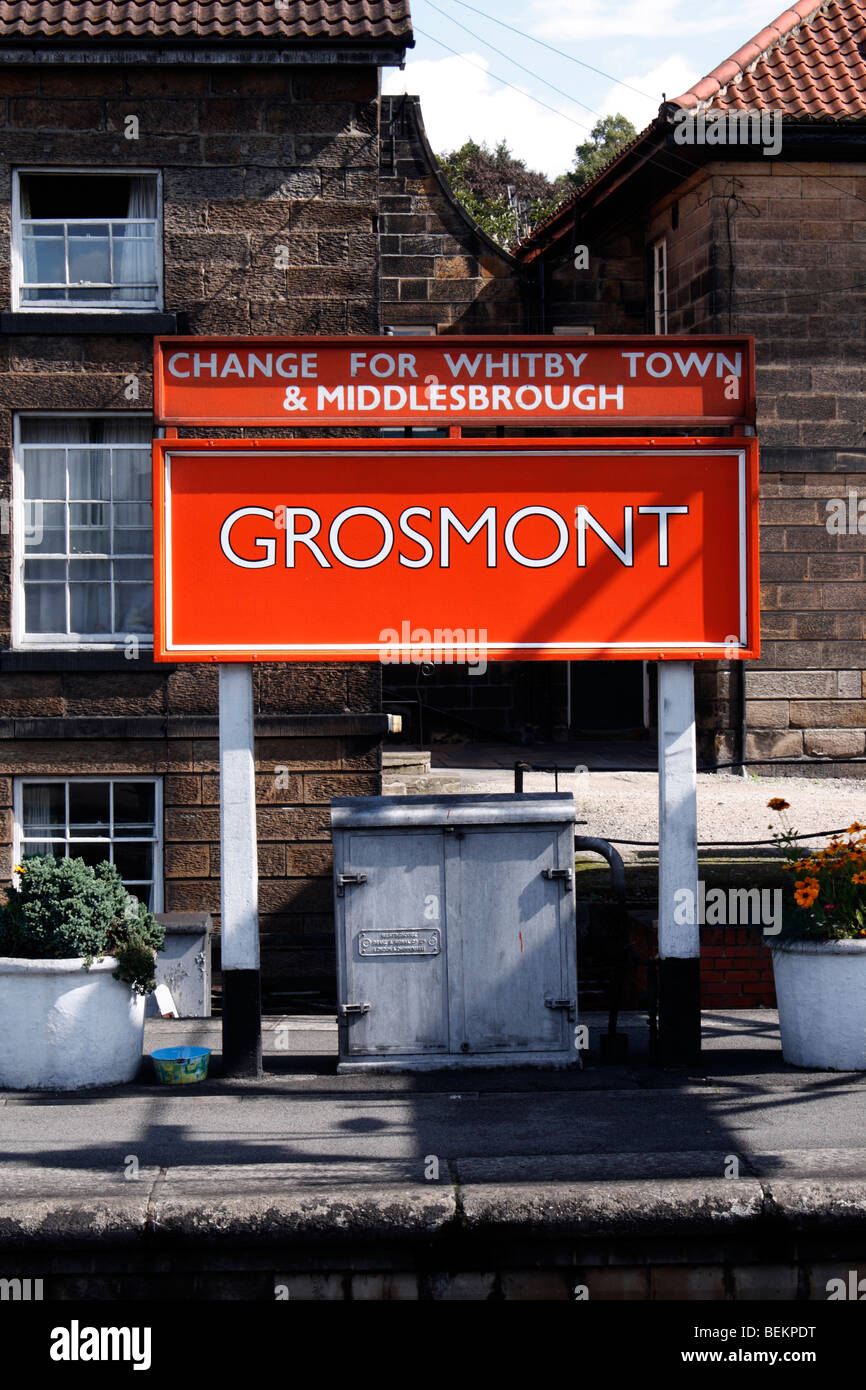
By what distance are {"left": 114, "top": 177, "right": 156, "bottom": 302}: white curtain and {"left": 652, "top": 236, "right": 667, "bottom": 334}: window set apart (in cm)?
932

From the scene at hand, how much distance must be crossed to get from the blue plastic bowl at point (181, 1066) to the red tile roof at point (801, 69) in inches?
488

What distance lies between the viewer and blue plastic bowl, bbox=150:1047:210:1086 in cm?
789

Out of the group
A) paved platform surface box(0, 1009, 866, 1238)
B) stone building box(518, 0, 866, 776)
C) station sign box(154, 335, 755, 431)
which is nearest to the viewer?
paved platform surface box(0, 1009, 866, 1238)

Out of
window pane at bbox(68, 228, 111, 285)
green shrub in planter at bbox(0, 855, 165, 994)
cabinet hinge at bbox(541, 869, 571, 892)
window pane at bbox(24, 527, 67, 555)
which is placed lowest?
green shrub in planter at bbox(0, 855, 165, 994)

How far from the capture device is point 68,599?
11.3 m

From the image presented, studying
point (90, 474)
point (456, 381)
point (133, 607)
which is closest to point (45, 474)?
point (90, 474)

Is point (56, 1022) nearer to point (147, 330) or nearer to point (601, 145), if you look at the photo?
point (147, 330)

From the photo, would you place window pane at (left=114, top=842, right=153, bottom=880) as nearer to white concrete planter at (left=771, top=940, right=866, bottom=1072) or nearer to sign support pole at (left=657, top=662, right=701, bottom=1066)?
sign support pole at (left=657, top=662, right=701, bottom=1066)

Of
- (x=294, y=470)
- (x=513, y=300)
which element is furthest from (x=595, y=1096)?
(x=513, y=300)

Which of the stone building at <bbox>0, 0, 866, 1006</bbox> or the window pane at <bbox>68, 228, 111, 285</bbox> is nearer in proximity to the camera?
the stone building at <bbox>0, 0, 866, 1006</bbox>

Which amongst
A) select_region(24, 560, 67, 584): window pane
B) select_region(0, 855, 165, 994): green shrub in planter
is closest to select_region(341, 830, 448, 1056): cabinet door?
select_region(0, 855, 165, 994): green shrub in planter

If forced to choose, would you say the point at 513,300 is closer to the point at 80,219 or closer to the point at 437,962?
the point at 80,219

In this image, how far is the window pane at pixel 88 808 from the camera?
11.4 meters

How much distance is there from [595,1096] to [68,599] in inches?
243
